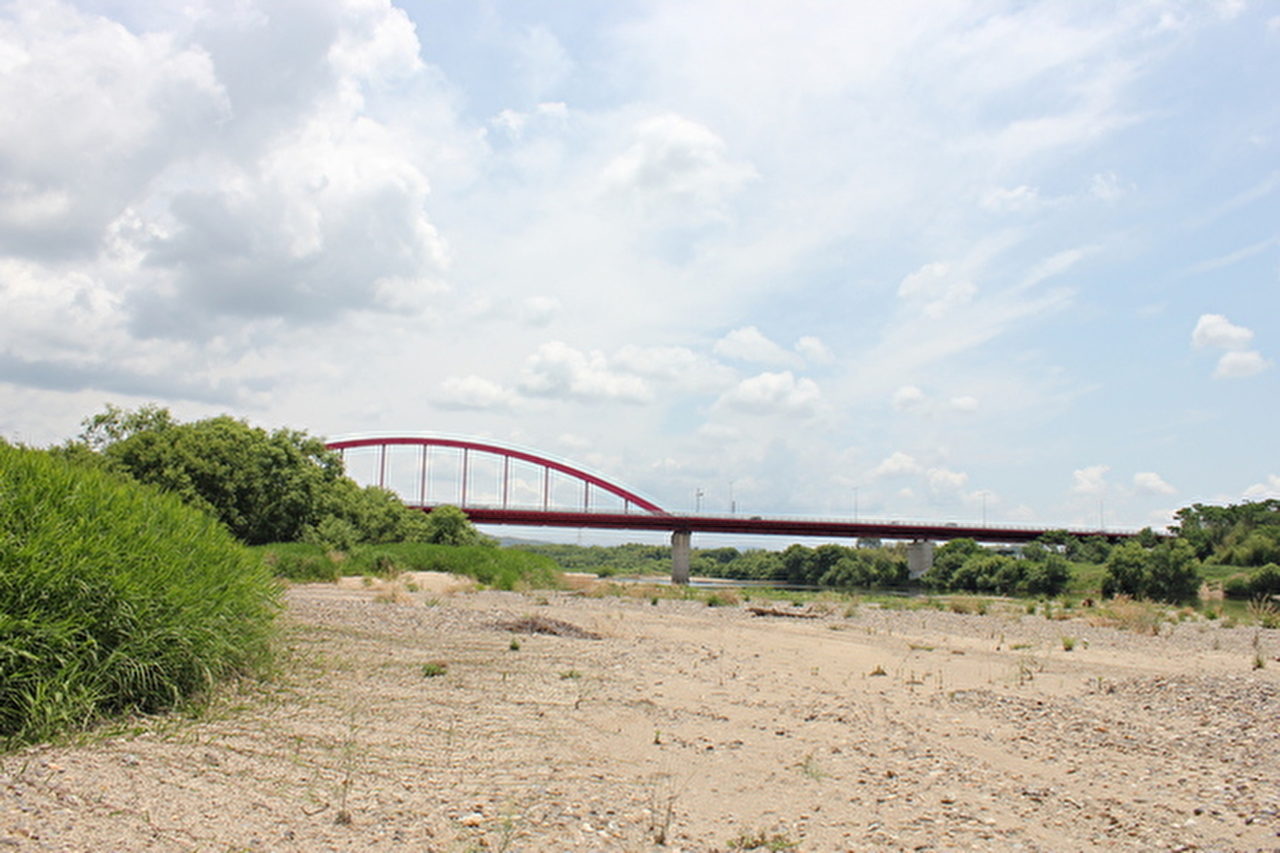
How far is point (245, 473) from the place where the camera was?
49.3 metres

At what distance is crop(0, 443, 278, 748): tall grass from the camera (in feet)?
24.0

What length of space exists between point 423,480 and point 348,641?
111 m

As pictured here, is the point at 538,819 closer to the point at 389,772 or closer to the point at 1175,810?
the point at 389,772

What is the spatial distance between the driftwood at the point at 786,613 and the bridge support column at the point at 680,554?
59.9 meters

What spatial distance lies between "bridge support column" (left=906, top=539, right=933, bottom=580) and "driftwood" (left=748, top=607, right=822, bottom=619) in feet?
248

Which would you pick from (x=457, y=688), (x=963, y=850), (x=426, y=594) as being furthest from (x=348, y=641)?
(x=426, y=594)

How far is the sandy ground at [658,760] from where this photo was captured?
636 cm

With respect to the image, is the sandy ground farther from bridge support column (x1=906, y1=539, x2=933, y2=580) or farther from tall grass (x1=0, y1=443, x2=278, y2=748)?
bridge support column (x1=906, y1=539, x2=933, y2=580)

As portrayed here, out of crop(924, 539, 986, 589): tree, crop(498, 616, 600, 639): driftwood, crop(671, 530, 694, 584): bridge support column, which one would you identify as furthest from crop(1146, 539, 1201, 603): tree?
crop(498, 616, 600, 639): driftwood

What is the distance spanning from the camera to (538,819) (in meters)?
6.73

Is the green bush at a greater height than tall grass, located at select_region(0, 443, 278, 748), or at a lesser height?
lesser

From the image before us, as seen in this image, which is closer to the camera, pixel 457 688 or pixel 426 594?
pixel 457 688

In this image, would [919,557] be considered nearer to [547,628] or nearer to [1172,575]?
[1172,575]

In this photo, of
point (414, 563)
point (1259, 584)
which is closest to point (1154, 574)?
point (1259, 584)
